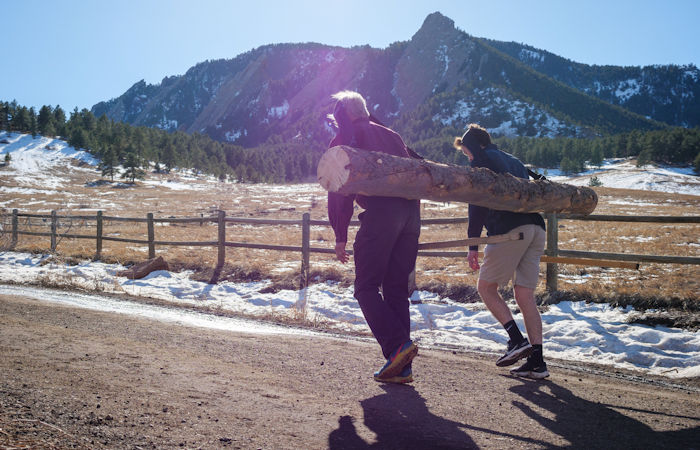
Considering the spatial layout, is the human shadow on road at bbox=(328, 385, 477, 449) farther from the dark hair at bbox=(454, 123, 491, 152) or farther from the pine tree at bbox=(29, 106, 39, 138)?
the pine tree at bbox=(29, 106, 39, 138)

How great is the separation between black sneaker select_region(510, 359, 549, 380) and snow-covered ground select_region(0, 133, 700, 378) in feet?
4.66

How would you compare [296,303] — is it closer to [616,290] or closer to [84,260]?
[616,290]

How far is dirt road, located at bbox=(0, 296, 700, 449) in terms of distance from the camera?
2250 mm

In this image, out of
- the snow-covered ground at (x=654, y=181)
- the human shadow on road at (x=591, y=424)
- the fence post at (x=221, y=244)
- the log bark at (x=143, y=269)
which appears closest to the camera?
the human shadow on road at (x=591, y=424)

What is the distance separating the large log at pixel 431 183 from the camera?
9.43 ft

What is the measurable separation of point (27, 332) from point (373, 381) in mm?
3051

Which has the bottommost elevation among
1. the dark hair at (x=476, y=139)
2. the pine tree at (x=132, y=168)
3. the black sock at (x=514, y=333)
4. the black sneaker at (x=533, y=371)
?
the black sneaker at (x=533, y=371)

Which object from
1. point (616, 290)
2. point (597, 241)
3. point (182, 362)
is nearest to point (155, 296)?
point (182, 362)

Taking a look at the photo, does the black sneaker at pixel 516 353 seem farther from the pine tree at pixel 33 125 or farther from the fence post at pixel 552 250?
the pine tree at pixel 33 125

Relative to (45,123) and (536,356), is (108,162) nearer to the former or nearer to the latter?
(45,123)

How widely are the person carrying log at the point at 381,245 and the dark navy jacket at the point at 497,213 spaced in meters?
0.88

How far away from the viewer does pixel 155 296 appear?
895 centimetres

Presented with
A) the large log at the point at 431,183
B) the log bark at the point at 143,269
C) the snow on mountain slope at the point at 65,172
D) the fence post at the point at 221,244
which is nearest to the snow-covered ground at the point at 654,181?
the snow on mountain slope at the point at 65,172

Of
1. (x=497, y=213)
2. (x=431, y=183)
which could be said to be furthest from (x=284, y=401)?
(x=497, y=213)
